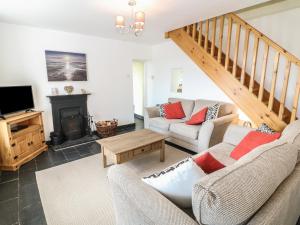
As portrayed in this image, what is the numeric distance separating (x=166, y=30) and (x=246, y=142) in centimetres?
298

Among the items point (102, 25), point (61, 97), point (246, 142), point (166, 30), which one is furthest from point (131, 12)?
point (246, 142)

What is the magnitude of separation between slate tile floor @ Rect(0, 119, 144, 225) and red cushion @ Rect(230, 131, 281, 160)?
2.21 meters

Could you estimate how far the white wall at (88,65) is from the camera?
131 inches

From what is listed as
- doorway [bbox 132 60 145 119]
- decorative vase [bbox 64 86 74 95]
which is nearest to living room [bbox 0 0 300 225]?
decorative vase [bbox 64 86 74 95]

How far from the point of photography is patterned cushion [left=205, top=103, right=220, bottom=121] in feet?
11.0

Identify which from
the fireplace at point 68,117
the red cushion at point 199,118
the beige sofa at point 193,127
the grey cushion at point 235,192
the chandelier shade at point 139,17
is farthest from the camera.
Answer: the fireplace at point 68,117

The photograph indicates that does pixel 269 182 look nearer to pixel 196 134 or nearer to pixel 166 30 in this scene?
pixel 196 134

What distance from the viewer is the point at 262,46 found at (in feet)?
10.8

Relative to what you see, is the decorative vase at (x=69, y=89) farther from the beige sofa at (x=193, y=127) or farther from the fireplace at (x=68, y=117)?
the beige sofa at (x=193, y=127)

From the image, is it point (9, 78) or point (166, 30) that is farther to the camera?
point (166, 30)

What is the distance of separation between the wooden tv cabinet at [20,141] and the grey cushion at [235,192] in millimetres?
3081

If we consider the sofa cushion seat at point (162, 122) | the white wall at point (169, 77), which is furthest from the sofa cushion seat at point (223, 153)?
the white wall at point (169, 77)

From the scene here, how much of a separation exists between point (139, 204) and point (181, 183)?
0.90 ft

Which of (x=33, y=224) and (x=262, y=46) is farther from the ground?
(x=262, y=46)
